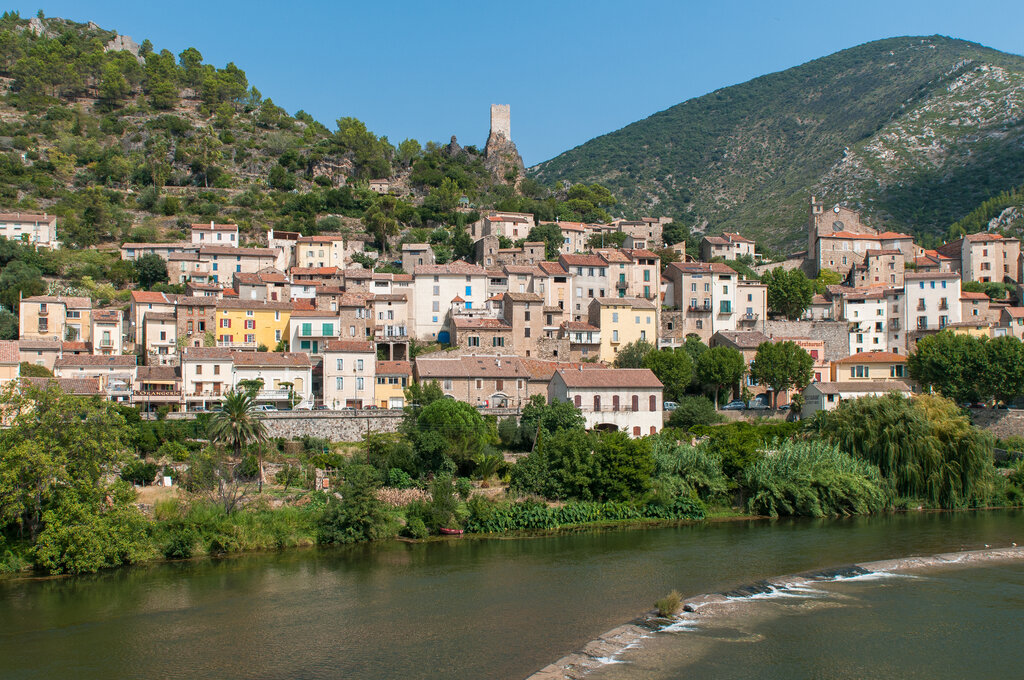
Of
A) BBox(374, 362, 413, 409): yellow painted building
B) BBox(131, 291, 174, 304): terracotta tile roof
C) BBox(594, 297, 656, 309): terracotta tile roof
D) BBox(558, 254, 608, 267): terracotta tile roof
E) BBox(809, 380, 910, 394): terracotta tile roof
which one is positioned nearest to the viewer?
BBox(374, 362, 413, 409): yellow painted building

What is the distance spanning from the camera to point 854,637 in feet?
67.3

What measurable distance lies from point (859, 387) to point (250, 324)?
107ft

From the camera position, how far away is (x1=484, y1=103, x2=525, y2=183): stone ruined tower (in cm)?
9881

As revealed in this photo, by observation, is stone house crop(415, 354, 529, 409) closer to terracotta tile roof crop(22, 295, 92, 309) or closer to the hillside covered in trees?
terracotta tile roof crop(22, 295, 92, 309)

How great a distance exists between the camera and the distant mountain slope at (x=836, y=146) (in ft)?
301

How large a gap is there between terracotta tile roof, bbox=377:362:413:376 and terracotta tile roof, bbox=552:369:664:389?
754 cm

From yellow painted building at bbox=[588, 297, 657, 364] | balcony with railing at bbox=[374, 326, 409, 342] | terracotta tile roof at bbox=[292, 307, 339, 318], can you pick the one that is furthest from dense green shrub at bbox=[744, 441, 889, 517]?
terracotta tile roof at bbox=[292, 307, 339, 318]

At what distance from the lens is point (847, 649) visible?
65.0 feet

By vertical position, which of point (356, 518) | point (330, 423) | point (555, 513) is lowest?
point (555, 513)

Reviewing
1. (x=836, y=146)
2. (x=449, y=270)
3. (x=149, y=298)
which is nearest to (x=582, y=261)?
(x=449, y=270)

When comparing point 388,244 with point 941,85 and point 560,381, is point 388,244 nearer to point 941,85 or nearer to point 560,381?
point 560,381

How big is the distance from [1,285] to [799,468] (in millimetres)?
46662

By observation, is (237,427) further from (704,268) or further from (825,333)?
(825,333)

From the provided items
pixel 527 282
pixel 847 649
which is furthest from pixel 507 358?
pixel 847 649
